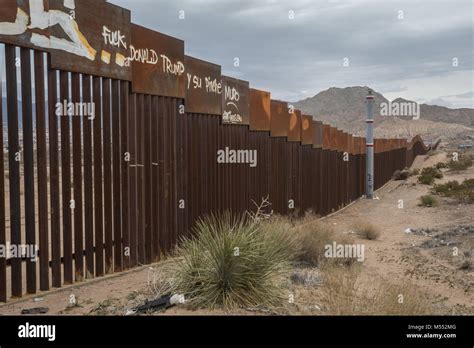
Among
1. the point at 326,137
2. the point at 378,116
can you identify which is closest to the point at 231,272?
the point at 326,137

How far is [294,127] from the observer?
54.8 feet

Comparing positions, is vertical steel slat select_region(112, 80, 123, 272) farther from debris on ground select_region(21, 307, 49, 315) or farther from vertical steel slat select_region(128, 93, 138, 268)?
debris on ground select_region(21, 307, 49, 315)

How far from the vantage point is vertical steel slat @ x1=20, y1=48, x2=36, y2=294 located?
622 cm

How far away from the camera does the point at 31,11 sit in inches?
241

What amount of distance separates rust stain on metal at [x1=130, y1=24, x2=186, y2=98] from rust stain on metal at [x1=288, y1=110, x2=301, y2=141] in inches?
268

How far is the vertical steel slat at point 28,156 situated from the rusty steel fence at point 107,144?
0.01m

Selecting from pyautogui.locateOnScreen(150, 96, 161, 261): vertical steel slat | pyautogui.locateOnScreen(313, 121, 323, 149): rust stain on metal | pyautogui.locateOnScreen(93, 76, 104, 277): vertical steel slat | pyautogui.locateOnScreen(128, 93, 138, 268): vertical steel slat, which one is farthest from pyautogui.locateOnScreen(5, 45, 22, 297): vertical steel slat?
pyautogui.locateOnScreen(313, 121, 323, 149): rust stain on metal

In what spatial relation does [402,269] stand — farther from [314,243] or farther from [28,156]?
[28,156]

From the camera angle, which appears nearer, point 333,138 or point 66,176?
point 66,176

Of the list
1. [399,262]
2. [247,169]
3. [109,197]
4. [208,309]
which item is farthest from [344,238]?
[208,309]

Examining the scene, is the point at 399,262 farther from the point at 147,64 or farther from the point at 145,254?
the point at 147,64

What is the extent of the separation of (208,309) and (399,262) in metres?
6.35

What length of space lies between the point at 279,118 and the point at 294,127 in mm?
1230
